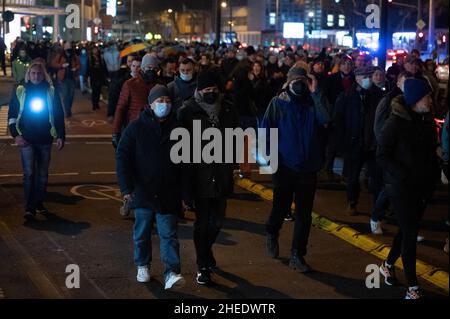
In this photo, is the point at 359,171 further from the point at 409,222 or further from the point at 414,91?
the point at 414,91

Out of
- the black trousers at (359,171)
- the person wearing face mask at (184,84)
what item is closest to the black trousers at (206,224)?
the black trousers at (359,171)

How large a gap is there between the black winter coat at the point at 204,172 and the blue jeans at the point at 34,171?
3.12 metres

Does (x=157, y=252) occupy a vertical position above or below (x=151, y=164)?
below

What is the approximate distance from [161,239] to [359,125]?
11.6 ft

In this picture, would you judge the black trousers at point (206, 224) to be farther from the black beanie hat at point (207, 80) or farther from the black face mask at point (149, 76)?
the black face mask at point (149, 76)

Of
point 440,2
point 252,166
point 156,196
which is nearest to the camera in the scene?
point 156,196

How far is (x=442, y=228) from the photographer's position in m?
9.57

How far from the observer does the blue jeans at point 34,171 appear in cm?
973

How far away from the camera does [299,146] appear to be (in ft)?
25.1

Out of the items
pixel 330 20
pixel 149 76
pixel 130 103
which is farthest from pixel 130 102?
pixel 330 20
